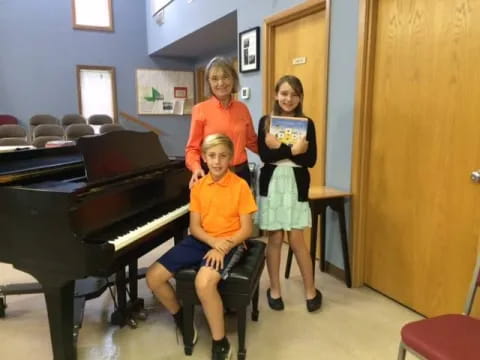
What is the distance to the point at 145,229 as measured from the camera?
178 centimetres

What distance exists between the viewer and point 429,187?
7.04 feet

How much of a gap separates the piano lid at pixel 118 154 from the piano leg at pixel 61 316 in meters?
0.46

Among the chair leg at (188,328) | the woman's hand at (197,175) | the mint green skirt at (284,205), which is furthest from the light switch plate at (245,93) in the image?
the chair leg at (188,328)

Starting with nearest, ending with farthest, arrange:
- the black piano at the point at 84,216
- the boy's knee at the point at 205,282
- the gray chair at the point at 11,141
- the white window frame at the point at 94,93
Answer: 1. the black piano at the point at 84,216
2. the boy's knee at the point at 205,282
3. the gray chair at the point at 11,141
4. the white window frame at the point at 94,93

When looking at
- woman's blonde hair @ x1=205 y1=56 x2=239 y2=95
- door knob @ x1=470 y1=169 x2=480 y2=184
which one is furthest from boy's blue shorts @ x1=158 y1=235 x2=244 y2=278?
door knob @ x1=470 y1=169 x2=480 y2=184

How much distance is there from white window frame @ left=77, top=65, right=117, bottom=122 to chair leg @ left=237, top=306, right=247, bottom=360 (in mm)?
6659

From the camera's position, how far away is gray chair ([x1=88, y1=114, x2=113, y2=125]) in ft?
23.6

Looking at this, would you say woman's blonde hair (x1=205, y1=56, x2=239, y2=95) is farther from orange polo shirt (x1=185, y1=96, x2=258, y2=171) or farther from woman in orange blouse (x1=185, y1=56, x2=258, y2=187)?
orange polo shirt (x1=185, y1=96, x2=258, y2=171)

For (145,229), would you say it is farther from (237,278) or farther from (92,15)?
(92,15)

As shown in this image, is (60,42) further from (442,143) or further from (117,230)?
(442,143)

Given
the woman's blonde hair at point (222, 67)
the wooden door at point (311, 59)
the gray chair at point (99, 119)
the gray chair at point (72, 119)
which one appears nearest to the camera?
the woman's blonde hair at point (222, 67)

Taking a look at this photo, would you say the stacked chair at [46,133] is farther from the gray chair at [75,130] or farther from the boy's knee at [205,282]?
the boy's knee at [205,282]

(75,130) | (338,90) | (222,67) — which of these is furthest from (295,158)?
(75,130)

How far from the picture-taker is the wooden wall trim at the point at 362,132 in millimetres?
2393
